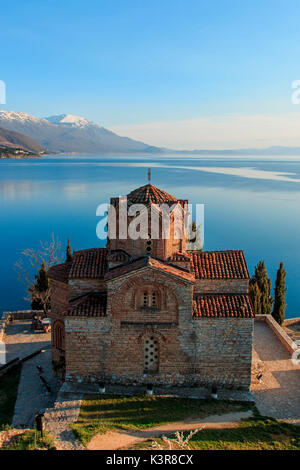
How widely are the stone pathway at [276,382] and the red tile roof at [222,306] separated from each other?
10.3 feet

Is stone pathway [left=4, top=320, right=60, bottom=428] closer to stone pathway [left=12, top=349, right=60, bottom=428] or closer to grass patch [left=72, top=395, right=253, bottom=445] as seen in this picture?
stone pathway [left=12, top=349, right=60, bottom=428]

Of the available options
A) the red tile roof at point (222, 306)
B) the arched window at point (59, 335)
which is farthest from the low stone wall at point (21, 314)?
the red tile roof at point (222, 306)

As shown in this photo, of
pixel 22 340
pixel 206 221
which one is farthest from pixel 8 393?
pixel 206 221

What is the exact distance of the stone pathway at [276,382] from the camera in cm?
1276

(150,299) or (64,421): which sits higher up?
(150,299)

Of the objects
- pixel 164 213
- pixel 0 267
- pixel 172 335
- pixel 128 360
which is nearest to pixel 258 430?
pixel 172 335

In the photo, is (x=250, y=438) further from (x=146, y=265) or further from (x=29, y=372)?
(x=29, y=372)

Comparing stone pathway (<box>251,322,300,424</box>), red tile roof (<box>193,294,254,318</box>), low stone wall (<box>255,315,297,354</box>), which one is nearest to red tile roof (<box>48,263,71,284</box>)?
red tile roof (<box>193,294,254,318</box>)

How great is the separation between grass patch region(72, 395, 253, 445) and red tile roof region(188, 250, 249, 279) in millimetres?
4497

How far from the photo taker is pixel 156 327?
44.0 feet

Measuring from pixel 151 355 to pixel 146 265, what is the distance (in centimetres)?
355

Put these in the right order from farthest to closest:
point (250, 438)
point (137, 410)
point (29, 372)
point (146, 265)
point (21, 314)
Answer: point (21, 314)
point (29, 372)
point (146, 265)
point (137, 410)
point (250, 438)

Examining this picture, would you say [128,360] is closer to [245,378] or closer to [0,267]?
[245,378]

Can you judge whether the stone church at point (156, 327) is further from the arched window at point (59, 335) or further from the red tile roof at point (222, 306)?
the arched window at point (59, 335)
